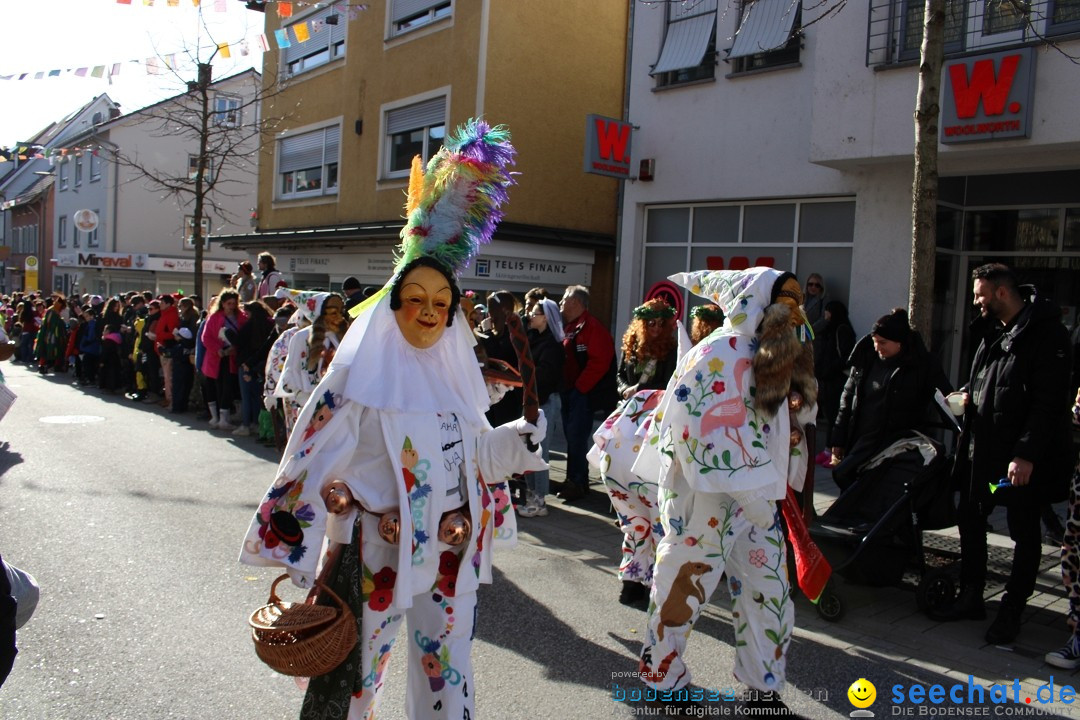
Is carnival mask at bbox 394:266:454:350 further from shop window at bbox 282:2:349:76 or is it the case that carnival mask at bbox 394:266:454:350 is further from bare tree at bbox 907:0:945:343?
shop window at bbox 282:2:349:76

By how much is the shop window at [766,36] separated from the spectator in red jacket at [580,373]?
18.1 ft

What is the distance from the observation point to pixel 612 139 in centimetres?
1275

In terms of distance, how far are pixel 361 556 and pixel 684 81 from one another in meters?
11.1

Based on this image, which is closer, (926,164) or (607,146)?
(926,164)

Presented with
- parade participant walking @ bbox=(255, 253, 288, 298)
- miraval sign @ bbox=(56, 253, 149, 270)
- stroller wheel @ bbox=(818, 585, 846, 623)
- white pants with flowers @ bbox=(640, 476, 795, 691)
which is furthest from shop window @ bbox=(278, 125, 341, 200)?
white pants with flowers @ bbox=(640, 476, 795, 691)

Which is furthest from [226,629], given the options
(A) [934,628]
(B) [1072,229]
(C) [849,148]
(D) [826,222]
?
(B) [1072,229]

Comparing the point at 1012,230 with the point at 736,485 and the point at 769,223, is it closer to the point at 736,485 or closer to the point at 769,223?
the point at 769,223

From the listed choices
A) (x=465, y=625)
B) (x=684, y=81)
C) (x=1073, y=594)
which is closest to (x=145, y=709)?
(x=465, y=625)

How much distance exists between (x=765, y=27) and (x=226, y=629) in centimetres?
1038

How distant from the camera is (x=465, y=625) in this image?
3.10 m

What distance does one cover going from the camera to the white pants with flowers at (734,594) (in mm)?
3756

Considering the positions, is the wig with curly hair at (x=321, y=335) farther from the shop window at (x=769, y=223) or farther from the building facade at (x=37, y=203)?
the building facade at (x=37, y=203)

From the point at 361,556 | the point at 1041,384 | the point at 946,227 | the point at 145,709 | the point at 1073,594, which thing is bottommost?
the point at 145,709

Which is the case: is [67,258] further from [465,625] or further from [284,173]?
[465,625]
